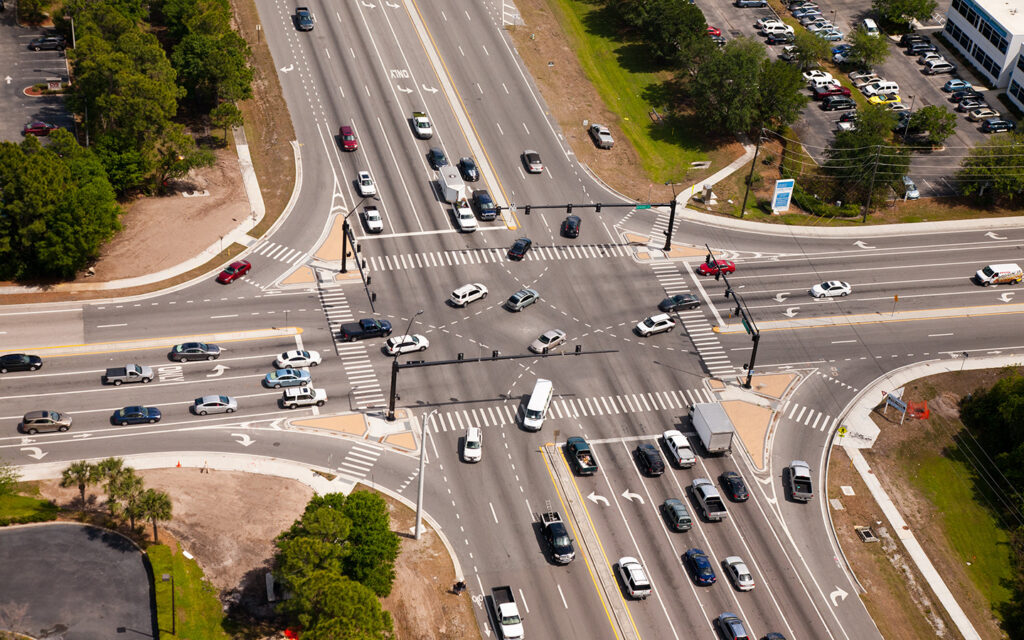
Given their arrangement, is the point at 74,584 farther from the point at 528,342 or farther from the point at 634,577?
the point at 528,342

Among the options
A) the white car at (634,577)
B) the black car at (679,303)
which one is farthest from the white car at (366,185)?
the white car at (634,577)

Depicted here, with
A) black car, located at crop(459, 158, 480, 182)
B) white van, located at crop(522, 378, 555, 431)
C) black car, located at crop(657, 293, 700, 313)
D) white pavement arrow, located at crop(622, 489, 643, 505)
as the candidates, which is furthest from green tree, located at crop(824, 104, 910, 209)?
white pavement arrow, located at crop(622, 489, 643, 505)

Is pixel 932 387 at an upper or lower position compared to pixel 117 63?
lower

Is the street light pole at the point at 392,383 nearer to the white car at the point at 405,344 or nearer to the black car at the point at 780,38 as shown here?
the white car at the point at 405,344

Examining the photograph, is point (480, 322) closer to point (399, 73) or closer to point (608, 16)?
point (399, 73)

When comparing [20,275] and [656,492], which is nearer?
[656,492]

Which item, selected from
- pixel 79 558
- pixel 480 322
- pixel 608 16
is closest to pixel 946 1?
pixel 608 16

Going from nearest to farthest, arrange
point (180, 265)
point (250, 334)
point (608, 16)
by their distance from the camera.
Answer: point (250, 334) < point (180, 265) < point (608, 16)
